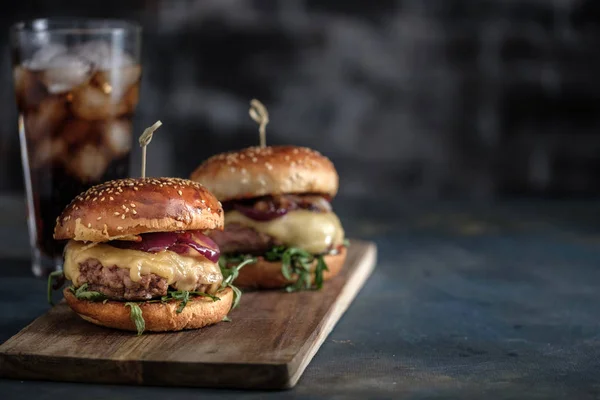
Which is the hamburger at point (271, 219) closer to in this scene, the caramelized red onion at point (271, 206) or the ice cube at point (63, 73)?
the caramelized red onion at point (271, 206)

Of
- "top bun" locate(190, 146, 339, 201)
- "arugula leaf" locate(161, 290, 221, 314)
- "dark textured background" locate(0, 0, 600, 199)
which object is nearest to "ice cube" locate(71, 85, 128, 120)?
"top bun" locate(190, 146, 339, 201)

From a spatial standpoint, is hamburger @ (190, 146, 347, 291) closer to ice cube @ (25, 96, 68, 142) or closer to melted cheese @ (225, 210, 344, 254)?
melted cheese @ (225, 210, 344, 254)

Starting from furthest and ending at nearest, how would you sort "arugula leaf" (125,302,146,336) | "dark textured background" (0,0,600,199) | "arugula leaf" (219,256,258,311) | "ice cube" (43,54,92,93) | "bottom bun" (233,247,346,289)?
"dark textured background" (0,0,600,199)
"ice cube" (43,54,92,93)
"bottom bun" (233,247,346,289)
"arugula leaf" (219,256,258,311)
"arugula leaf" (125,302,146,336)

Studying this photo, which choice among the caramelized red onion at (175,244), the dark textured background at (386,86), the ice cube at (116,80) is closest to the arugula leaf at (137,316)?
the caramelized red onion at (175,244)

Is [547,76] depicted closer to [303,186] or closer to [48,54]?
[303,186]

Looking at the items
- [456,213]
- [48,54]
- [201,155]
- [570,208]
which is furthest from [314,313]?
[201,155]

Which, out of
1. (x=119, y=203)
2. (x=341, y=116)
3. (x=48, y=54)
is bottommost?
(x=341, y=116)


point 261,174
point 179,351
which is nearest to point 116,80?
point 261,174
